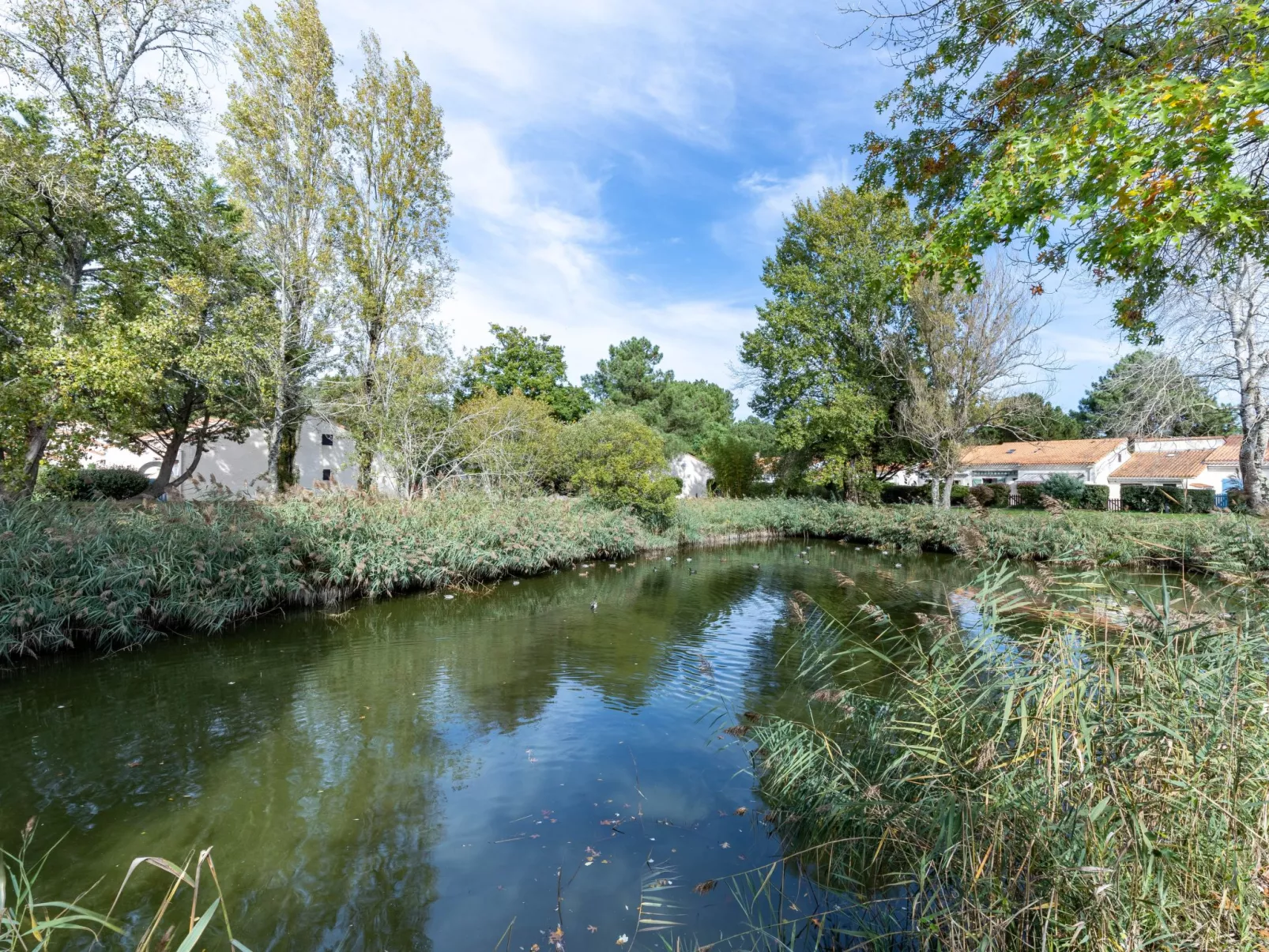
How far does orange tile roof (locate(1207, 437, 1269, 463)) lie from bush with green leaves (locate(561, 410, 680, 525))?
95.1ft

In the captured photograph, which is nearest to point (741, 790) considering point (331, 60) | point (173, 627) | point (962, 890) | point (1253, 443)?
point (962, 890)

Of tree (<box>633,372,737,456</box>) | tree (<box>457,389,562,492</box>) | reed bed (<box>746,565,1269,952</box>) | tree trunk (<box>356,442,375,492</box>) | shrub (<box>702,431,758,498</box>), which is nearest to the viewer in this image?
reed bed (<box>746,565,1269,952</box>)

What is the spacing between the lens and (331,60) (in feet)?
53.2

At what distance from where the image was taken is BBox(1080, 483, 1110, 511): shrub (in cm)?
2578

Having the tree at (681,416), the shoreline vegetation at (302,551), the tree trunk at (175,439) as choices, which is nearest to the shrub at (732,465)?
the tree at (681,416)

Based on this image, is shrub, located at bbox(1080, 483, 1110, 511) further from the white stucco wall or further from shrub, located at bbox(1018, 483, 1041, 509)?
the white stucco wall

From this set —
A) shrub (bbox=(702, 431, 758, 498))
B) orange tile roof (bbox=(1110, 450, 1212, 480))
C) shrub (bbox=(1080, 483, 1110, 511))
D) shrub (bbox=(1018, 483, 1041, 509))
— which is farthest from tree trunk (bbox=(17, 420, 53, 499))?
orange tile roof (bbox=(1110, 450, 1212, 480))

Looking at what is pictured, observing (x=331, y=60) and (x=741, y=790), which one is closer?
(x=741, y=790)

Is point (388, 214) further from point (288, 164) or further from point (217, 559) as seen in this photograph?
point (217, 559)

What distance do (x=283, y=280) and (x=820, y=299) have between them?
19265mm

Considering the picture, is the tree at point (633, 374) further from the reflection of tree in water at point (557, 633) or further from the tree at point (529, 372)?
the reflection of tree in water at point (557, 633)

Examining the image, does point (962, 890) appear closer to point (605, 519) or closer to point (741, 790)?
point (741, 790)

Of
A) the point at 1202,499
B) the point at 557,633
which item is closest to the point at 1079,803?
the point at 557,633

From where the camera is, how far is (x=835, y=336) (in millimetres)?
25047
